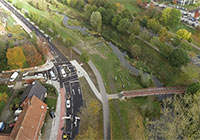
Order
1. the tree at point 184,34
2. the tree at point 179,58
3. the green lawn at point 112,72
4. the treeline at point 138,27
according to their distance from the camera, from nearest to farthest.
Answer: the green lawn at point 112,72 → the tree at point 179,58 → the treeline at point 138,27 → the tree at point 184,34

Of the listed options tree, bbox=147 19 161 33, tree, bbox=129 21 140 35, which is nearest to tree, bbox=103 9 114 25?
tree, bbox=129 21 140 35

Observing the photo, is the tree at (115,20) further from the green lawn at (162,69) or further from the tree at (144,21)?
the green lawn at (162,69)

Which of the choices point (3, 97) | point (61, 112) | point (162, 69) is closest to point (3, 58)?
point (3, 97)

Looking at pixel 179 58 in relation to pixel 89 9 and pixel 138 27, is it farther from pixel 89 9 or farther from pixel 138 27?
pixel 89 9

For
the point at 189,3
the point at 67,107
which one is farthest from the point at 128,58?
the point at 189,3

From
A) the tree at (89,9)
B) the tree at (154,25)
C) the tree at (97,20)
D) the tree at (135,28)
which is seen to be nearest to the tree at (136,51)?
the tree at (135,28)

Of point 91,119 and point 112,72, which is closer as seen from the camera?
point 91,119
